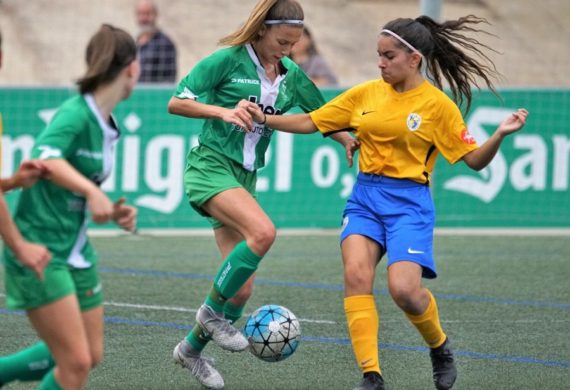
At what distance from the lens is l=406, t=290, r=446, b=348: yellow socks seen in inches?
249

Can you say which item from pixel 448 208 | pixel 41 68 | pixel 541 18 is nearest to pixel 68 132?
pixel 448 208

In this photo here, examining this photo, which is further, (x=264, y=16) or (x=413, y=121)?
(x=264, y=16)

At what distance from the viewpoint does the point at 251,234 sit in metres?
6.46

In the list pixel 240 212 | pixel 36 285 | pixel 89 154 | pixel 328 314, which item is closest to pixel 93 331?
pixel 36 285

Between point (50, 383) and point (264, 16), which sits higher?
point (264, 16)

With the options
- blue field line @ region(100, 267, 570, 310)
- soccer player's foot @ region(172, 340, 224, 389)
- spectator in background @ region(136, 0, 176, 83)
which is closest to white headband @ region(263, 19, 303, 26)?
soccer player's foot @ region(172, 340, 224, 389)

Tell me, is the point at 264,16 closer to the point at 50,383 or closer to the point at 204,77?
the point at 204,77

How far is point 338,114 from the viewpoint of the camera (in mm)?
6645

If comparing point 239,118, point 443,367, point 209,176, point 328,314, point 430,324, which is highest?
point 239,118

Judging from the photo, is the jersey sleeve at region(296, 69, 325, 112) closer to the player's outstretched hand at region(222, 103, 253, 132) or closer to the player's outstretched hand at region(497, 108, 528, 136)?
the player's outstretched hand at region(222, 103, 253, 132)

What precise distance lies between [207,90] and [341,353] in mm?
1775

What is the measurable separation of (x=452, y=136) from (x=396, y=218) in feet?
1.71

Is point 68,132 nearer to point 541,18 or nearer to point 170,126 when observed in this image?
point 170,126

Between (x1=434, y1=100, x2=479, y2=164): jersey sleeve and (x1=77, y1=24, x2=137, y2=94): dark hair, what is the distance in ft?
6.47
